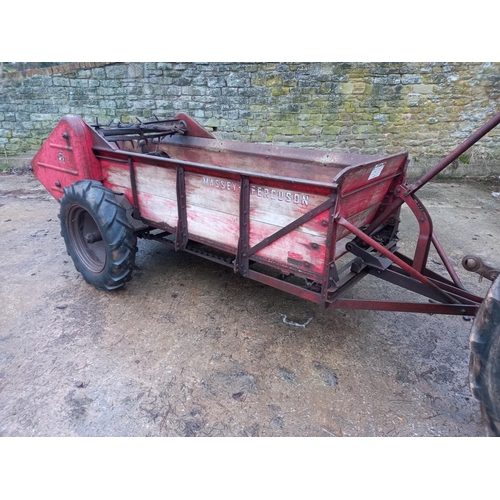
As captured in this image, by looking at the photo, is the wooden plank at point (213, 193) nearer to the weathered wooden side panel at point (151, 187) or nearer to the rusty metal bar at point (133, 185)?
the weathered wooden side panel at point (151, 187)

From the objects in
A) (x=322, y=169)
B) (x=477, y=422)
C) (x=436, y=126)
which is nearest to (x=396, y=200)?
(x=322, y=169)

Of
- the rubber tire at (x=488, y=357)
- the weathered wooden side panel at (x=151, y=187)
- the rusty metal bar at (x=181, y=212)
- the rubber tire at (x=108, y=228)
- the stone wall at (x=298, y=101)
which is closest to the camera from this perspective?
the rubber tire at (x=488, y=357)

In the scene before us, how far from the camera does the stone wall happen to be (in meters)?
7.11

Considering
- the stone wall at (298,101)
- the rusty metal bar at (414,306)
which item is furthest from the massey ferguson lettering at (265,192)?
the stone wall at (298,101)

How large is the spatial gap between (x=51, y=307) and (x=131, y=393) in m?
1.43

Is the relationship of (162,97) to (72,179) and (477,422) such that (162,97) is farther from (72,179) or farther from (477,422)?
(477,422)

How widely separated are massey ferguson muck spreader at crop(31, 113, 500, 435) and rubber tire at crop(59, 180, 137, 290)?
1cm

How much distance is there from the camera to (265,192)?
2572mm

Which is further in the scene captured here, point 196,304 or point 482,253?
point 482,253

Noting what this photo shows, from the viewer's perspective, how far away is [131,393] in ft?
8.24

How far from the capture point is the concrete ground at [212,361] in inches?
91.4

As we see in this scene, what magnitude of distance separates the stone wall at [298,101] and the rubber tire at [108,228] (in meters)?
4.66

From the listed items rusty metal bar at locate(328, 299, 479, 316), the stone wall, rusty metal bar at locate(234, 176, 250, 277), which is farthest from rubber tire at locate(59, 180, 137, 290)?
the stone wall

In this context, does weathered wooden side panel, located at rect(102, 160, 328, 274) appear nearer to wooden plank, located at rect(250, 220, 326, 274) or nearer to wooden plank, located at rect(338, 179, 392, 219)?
wooden plank, located at rect(250, 220, 326, 274)
